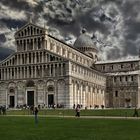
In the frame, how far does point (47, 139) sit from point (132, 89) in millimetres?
96681

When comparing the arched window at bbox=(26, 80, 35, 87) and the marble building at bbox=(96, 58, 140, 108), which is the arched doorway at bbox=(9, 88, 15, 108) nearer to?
the arched window at bbox=(26, 80, 35, 87)

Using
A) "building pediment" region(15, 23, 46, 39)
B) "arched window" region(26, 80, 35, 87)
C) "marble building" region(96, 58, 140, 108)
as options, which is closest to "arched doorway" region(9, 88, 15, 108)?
"arched window" region(26, 80, 35, 87)

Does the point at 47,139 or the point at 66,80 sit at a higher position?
the point at 66,80

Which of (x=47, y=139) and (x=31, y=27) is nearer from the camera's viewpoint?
(x=47, y=139)

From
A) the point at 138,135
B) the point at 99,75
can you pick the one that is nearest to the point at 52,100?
the point at 99,75

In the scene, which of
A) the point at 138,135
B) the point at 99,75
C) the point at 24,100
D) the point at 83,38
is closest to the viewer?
the point at 138,135

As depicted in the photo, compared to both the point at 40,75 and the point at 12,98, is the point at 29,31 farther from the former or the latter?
the point at 12,98

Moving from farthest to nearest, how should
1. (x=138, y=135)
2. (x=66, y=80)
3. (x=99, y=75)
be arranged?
(x=99, y=75) → (x=66, y=80) → (x=138, y=135)

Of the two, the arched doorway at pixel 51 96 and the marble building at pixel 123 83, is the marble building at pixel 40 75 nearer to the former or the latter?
the arched doorway at pixel 51 96

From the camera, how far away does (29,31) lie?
3797 inches

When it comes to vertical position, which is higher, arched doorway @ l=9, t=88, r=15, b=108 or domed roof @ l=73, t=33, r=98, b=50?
domed roof @ l=73, t=33, r=98, b=50

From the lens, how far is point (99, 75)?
11625 cm

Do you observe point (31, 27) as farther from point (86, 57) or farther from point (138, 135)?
point (138, 135)

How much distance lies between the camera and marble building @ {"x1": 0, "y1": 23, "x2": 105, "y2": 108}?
91.4m
